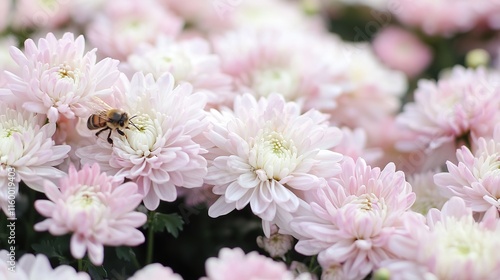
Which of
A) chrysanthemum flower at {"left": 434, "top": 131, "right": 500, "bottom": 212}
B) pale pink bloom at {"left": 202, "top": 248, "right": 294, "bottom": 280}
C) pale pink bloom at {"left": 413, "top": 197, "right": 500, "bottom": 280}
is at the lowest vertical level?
pale pink bloom at {"left": 202, "top": 248, "right": 294, "bottom": 280}

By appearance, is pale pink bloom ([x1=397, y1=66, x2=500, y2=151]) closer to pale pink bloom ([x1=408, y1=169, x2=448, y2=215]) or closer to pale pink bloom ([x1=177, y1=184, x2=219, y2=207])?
pale pink bloom ([x1=408, y1=169, x2=448, y2=215])

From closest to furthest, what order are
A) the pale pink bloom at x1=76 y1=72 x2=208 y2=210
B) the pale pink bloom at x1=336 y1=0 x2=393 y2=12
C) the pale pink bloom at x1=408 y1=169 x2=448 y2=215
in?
the pale pink bloom at x1=76 y1=72 x2=208 y2=210, the pale pink bloom at x1=408 y1=169 x2=448 y2=215, the pale pink bloom at x1=336 y1=0 x2=393 y2=12

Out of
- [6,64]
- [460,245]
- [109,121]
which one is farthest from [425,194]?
[6,64]

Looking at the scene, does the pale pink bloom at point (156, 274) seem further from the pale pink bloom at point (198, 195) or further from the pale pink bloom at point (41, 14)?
the pale pink bloom at point (41, 14)

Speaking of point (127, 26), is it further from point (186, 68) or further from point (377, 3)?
point (377, 3)

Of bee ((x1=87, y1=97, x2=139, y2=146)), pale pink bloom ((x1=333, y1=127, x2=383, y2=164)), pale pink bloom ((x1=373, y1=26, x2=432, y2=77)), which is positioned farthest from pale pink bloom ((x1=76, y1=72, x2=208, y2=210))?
pale pink bloom ((x1=373, y1=26, x2=432, y2=77))

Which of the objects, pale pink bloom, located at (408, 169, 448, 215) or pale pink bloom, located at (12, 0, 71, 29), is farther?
pale pink bloom, located at (12, 0, 71, 29)
